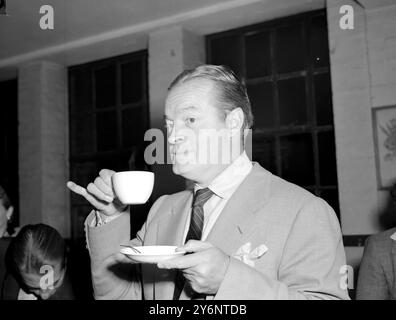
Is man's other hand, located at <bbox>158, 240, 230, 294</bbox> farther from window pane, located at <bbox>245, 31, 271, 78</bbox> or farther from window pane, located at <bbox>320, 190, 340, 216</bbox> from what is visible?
window pane, located at <bbox>245, 31, 271, 78</bbox>

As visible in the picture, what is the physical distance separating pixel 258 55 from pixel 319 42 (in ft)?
1.51

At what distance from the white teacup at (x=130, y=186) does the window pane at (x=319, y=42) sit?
2494 millimetres

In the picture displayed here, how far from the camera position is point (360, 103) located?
275 cm

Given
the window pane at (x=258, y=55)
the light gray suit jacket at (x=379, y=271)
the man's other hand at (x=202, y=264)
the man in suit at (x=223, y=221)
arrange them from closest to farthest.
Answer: the man's other hand at (x=202, y=264)
the man in suit at (x=223, y=221)
the light gray suit jacket at (x=379, y=271)
the window pane at (x=258, y=55)

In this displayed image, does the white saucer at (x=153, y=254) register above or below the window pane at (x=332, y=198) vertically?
below

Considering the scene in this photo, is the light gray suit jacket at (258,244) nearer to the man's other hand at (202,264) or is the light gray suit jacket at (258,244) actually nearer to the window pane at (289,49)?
the man's other hand at (202,264)

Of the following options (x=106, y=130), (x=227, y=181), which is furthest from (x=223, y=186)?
(x=106, y=130)

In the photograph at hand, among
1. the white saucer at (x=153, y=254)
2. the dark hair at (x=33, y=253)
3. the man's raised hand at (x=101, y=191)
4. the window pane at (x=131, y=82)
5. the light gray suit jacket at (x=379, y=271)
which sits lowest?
the light gray suit jacket at (x=379, y=271)

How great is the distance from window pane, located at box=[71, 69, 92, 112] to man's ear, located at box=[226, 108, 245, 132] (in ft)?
11.0

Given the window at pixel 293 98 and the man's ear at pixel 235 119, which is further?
the window at pixel 293 98

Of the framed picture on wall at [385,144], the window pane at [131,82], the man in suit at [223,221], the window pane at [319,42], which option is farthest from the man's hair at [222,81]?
the window pane at [131,82]

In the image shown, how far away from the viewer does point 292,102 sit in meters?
3.15

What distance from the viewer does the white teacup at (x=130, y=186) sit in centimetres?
85

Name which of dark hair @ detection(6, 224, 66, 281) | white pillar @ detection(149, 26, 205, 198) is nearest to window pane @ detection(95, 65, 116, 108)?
white pillar @ detection(149, 26, 205, 198)
